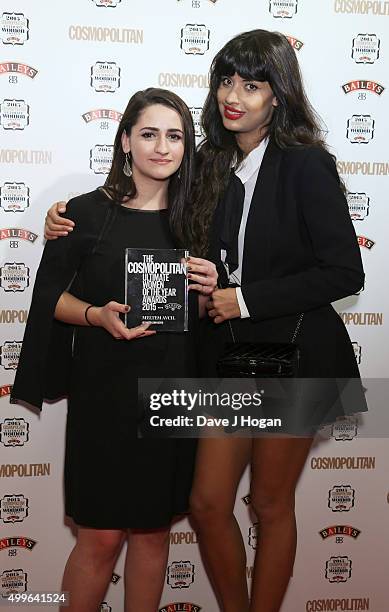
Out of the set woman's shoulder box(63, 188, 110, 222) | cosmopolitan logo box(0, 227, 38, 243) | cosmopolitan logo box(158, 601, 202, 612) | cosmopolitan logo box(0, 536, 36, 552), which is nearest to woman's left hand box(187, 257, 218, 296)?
woman's shoulder box(63, 188, 110, 222)

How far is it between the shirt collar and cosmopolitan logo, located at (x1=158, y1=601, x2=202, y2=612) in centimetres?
151

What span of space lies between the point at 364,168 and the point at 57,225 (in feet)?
3.58

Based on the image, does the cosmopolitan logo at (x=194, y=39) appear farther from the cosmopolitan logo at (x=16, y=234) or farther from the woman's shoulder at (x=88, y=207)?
the cosmopolitan logo at (x=16, y=234)

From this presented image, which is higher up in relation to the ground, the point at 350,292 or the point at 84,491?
the point at 350,292

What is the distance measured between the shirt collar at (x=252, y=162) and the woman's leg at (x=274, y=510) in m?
0.73

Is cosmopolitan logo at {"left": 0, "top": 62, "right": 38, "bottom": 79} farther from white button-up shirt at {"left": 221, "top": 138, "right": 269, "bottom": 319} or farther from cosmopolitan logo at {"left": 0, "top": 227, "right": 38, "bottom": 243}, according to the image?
white button-up shirt at {"left": 221, "top": 138, "right": 269, "bottom": 319}

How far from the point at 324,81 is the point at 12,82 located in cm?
99

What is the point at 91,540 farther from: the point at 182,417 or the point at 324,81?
the point at 324,81

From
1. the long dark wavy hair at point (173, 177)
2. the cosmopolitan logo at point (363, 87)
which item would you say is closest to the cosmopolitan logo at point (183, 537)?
the long dark wavy hair at point (173, 177)

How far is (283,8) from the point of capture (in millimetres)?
2412

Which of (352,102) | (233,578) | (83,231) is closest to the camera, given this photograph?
(83,231)

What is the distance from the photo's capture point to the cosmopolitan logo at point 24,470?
8.19ft

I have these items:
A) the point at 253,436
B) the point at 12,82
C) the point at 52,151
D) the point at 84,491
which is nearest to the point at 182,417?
the point at 253,436

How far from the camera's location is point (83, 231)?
2.02 m
